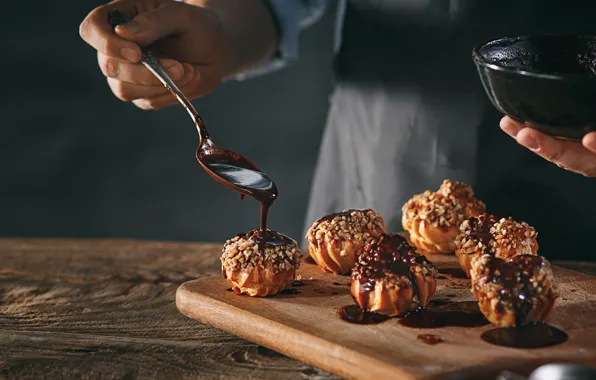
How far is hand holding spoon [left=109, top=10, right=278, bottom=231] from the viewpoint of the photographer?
198cm

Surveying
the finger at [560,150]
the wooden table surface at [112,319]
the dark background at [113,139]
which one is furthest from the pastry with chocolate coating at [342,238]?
the dark background at [113,139]

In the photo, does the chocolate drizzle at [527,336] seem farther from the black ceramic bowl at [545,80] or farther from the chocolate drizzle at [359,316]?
the black ceramic bowl at [545,80]

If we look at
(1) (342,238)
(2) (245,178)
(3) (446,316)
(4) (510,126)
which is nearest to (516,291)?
(3) (446,316)

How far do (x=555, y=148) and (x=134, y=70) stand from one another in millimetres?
1081

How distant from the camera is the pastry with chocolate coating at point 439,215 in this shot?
218 centimetres

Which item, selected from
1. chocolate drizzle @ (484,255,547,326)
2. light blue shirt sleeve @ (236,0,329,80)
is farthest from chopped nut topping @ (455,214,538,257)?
light blue shirt sleeve @ (236,0,329,80)

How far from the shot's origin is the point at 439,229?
2174 mm

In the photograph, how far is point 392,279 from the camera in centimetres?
176

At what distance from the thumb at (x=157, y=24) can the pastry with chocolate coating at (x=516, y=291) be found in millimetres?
1038

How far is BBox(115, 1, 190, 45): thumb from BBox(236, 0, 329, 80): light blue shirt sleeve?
1.86ft

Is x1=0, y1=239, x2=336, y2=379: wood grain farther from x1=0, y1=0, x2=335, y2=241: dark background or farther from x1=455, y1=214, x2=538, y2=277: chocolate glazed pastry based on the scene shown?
x1=0, y1=0, x2=335, y2=241: dark background

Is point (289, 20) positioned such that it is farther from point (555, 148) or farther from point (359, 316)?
point (359, 316)

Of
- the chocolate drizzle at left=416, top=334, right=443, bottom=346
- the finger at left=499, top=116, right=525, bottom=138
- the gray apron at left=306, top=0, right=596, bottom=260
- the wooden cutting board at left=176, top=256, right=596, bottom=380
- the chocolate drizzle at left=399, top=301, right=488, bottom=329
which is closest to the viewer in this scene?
the wooden cutting board at left=176, top=256, right=596, bottom=380

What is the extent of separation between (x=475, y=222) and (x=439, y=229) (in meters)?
0.14
